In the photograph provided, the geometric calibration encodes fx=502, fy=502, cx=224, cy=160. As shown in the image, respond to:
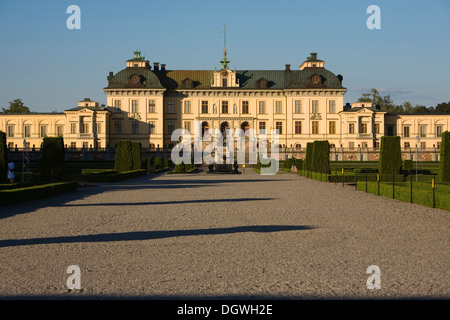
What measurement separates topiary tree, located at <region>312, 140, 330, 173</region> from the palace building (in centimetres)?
3183

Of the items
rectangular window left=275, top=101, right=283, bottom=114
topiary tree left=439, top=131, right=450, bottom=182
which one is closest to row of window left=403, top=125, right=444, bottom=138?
rectangular window left=275, top=101, right=283, bottom=114

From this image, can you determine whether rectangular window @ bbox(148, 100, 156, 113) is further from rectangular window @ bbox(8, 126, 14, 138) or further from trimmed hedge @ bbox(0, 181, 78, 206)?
trimmed hedge @ bbox(0, 181, 78, 206)

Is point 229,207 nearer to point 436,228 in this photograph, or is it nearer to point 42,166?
point 436,228

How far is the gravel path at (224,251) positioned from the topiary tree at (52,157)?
10.3 metres

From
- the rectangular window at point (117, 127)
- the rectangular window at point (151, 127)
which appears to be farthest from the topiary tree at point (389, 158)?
the rectangular window at point (117, 127)

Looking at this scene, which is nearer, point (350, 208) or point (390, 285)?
point (390, 285)

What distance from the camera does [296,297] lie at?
4.49 metres

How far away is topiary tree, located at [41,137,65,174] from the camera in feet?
71.9

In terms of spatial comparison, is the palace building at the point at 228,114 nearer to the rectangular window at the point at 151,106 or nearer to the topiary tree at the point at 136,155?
the rectangular window at the point at 151,106

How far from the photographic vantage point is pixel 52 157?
867 inches

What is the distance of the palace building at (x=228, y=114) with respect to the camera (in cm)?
5825

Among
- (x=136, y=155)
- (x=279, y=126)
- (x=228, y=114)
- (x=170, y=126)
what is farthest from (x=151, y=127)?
(x=136, y=155)

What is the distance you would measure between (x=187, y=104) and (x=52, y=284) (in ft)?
184
